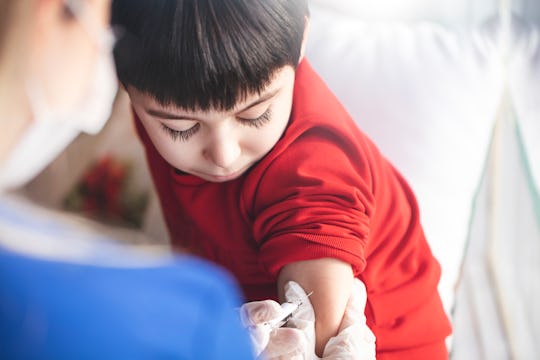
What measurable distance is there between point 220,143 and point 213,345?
0.52 ft

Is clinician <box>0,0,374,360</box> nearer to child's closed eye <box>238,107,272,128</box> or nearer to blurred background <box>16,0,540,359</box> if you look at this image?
child's closed eye <box>238,107,272,128</box>

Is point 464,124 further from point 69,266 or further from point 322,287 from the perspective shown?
point 69,266

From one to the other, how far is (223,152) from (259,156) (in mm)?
43

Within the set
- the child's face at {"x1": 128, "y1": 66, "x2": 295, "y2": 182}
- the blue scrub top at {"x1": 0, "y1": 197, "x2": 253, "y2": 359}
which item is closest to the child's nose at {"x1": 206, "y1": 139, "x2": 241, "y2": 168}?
the child's face at {"x1": 128, "y1": 66, "x2": 295, "y2": 182}

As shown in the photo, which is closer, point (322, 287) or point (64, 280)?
point (64, 280)

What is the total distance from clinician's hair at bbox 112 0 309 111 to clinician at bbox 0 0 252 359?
0.13 feet

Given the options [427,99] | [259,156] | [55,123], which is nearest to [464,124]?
[427,99]

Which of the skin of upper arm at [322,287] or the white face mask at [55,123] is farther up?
A: the white face mask at [55,123]

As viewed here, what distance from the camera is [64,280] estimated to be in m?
0.34

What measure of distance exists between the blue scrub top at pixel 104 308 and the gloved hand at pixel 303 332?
84mm

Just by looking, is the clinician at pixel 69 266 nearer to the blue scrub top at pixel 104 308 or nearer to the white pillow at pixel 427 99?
the blue scrub top at pixel 104 308

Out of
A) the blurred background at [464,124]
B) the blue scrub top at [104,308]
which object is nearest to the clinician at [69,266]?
the blue scrub top at [104,308]

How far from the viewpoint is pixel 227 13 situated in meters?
0.42

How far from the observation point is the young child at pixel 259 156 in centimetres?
43
